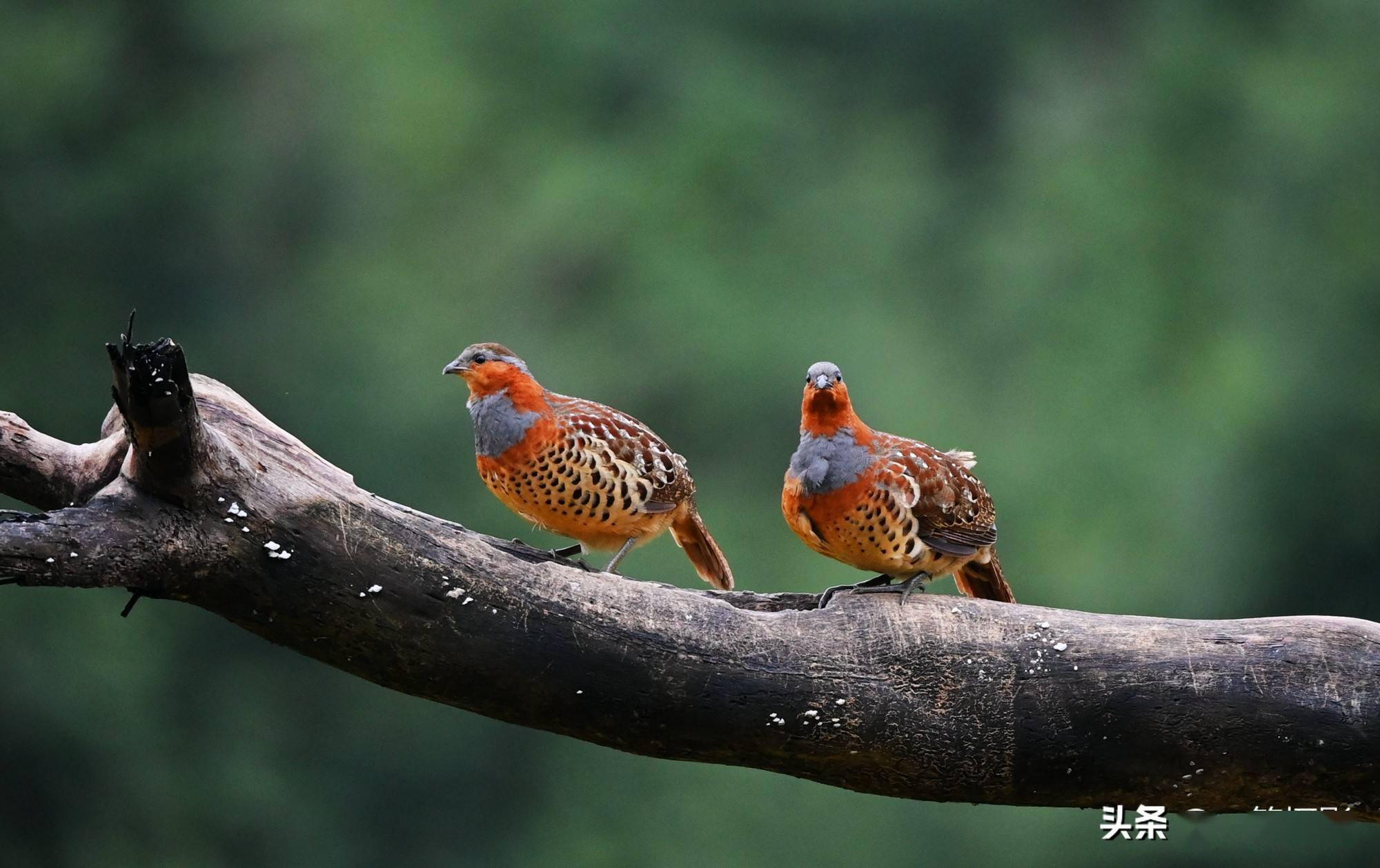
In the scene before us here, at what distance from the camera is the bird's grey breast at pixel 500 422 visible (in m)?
3.13

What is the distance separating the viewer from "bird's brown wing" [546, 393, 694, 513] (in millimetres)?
3162

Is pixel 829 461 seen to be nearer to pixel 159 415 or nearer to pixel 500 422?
pixel 500 422

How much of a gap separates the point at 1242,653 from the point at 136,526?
2.17 m

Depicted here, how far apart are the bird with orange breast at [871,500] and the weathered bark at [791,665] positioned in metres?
0.20

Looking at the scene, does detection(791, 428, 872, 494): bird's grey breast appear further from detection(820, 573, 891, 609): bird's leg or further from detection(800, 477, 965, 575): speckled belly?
detection(820, 573, 891, 609): bird's leg

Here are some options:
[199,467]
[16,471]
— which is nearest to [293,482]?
[199,467]

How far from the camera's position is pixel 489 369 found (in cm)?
319

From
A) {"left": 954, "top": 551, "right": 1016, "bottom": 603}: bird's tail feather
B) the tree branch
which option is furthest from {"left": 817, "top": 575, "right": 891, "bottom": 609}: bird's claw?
the tree branch

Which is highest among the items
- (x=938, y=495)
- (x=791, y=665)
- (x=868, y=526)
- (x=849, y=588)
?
(x=938, y=495)

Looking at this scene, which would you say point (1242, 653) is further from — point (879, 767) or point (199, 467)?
point (199, 467)

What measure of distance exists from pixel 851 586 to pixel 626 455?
24.2 inches

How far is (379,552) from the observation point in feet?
8.71

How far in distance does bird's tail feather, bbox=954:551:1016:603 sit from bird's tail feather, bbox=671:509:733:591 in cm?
60

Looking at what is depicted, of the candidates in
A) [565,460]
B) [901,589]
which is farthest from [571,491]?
[901,589]
